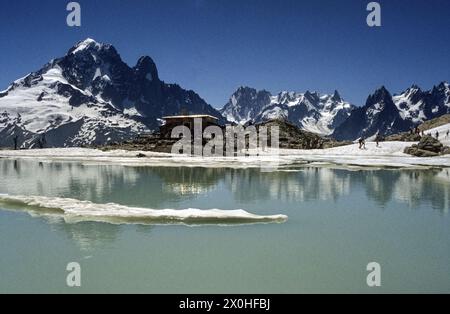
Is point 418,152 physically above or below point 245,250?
above

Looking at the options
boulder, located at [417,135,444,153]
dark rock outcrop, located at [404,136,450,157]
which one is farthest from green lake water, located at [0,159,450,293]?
boulder, located at [417,135,444,153]

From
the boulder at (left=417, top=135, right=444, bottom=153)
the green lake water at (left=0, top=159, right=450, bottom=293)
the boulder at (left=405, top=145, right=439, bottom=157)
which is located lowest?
the green lake water at (left=0, top=159, right=450, bottom=293)

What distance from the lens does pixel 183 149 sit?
99.1 metres

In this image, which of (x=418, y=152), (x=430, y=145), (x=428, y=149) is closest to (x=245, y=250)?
(x=418, y=152)

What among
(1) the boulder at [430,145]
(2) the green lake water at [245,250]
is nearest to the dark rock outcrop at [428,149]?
(1) the boulder at [430,145]

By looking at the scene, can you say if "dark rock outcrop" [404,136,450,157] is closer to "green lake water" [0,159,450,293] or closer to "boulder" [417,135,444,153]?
"boulder" [417,135,444,153]

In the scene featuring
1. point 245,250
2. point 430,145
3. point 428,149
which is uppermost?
point 430,145

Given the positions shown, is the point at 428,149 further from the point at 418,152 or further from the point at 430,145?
the point at 418,152

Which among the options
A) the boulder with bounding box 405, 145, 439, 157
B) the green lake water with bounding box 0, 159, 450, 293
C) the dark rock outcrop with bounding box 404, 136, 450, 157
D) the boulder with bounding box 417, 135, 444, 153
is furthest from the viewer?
the boulder with bounding box 417, 135, 444, 153

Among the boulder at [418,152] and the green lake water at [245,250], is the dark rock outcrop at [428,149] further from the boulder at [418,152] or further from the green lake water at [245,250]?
the green lake water at [245,250]

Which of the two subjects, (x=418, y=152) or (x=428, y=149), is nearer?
(x=418, y=152)

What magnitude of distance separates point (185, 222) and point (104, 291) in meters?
8.63
